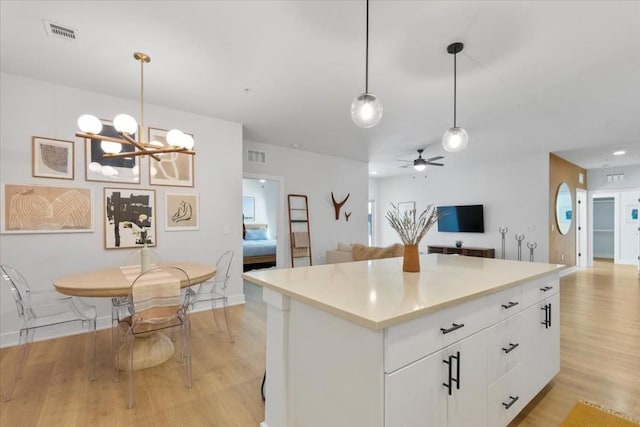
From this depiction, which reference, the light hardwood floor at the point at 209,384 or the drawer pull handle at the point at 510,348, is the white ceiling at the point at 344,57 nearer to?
the drawer pull handle at the point at 510,348

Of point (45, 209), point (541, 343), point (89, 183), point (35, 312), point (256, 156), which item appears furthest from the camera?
point (256, 156)

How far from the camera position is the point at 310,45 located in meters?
2.46

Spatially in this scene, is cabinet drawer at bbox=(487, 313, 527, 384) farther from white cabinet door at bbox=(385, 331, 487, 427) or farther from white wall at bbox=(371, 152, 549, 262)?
white wall at bbox=(371, 152, 549, 262)

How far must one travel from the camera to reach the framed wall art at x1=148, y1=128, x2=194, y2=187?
3.77 metres

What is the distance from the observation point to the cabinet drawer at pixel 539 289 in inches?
74.1

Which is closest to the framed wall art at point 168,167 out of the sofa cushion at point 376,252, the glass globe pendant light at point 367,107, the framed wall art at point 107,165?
the framed wall art at point 107,165

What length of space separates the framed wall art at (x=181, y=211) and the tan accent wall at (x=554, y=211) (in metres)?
6.80

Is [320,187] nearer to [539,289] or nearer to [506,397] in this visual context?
[539,289]

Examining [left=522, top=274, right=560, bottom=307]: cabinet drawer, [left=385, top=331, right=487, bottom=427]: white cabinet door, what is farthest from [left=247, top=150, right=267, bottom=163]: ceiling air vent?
[left=385, top=331, right=487, bottom=427]: white cabinet door

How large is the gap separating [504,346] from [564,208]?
275 inches

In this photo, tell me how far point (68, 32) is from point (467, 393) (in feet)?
11.8

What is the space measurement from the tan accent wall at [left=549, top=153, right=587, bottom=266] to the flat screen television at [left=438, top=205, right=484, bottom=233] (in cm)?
135

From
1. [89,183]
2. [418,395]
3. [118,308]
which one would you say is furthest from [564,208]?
[89,183]

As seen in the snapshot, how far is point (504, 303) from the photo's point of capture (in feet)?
5.54
